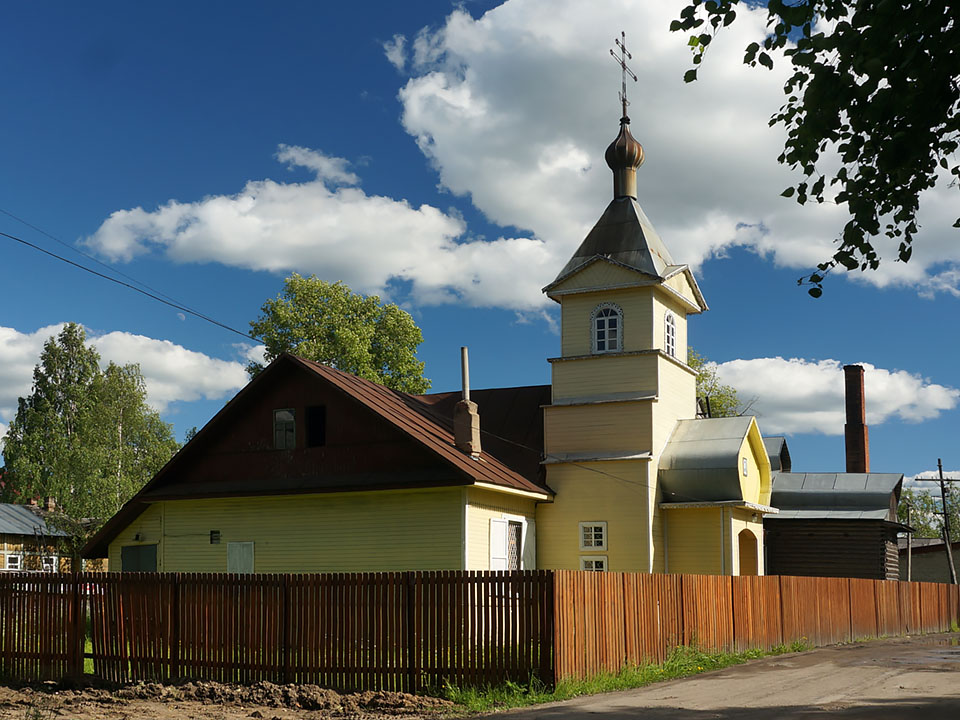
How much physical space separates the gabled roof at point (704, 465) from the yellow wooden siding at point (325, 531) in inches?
253

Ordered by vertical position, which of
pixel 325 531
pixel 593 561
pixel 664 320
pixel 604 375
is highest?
pixel 664 320

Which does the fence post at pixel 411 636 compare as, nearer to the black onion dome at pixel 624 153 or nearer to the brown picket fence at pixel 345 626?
the brown picket fence at pixel 345 626

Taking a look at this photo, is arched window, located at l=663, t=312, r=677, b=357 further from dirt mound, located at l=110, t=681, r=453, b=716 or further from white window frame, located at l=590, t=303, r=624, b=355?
dirt mound, located at l=110, t=681, r=453, b=716

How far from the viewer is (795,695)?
548 inches

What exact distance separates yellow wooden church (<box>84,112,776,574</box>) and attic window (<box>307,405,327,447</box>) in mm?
55

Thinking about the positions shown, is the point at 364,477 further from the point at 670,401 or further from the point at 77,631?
the point at 670,401

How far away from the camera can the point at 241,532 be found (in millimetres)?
25578

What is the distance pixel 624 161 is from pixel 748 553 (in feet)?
37.1

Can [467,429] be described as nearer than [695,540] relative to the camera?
Yes

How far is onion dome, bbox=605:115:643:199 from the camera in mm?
30219

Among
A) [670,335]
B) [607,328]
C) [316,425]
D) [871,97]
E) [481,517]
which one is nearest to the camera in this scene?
[871,97]

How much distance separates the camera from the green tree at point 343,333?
46094 millimetres

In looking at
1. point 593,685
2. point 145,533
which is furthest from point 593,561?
point 593,685

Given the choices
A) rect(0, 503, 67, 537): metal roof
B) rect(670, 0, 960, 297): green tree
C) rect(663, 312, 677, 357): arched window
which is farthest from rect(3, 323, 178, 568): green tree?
rect(670, 0, 960, 297): green tree
